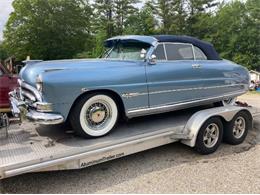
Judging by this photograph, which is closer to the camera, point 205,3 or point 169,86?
point 169,86

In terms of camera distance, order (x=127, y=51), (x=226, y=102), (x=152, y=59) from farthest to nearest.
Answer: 1. (x=226, y=102)
2. (x=127, y=51)
3. (x=152, y=59)

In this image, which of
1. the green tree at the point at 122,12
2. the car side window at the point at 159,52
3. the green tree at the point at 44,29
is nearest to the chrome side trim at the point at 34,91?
the car side window at the point at 159,52

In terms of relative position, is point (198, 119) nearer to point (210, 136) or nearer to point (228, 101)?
point (210, 136)

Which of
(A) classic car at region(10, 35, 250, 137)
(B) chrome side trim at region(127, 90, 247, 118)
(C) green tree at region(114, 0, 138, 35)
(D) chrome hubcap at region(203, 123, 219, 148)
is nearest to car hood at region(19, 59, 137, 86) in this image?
(A) classic car at region(10, 35, 250, 137)

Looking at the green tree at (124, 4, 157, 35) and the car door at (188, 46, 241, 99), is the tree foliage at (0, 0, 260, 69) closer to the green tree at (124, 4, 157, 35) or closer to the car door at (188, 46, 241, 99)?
the green tree at (124, 4, 157, 35)

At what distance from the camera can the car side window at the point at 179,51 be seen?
5.08m

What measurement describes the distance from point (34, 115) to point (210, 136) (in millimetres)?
2892

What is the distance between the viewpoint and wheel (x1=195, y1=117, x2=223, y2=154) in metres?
4.67

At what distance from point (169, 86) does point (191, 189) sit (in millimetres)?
1819

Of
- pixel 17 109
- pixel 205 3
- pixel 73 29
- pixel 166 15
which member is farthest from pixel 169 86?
pixel 205 3

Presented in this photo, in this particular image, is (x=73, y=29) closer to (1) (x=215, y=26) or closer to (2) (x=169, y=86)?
(1) (x=215, y=26)

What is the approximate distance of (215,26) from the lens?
40.2 meters

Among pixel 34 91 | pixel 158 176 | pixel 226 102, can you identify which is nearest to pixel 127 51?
pixel 34 91

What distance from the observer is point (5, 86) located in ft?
22.8
